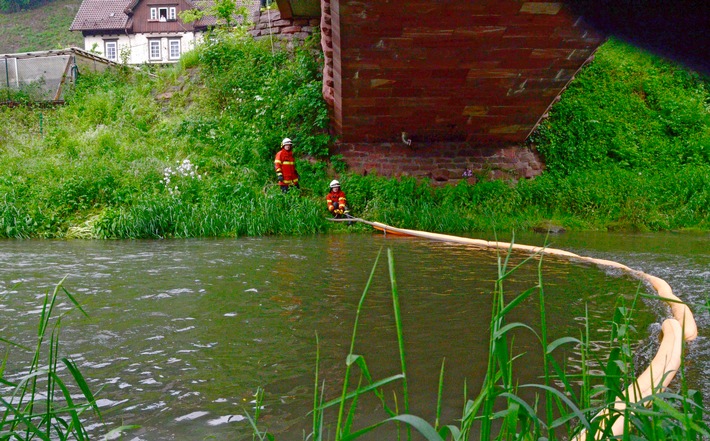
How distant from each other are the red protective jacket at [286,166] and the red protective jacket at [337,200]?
105 centimetres

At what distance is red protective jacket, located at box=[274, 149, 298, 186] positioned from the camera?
40.8 ft

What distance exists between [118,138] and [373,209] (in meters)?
6.22

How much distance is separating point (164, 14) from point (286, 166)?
3111 cm

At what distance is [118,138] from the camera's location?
14.3 m

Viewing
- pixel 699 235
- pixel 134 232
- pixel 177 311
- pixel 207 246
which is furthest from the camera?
pixel 699 235

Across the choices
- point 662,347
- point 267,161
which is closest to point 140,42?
point 267,161

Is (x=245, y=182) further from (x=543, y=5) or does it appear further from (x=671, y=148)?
(x=671, y=148)

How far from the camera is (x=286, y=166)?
1266 cm

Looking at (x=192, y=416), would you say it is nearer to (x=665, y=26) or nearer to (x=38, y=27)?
(x=665, y=26)

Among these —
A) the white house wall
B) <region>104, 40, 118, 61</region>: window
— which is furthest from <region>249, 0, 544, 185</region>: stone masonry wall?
<region>104, 40, 118, 61</region>: window

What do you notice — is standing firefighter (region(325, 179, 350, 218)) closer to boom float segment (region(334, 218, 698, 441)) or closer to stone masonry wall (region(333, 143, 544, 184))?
stone masonry wall (region(333, 143, 544, 184))

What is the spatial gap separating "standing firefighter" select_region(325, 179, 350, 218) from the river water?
10.4ft

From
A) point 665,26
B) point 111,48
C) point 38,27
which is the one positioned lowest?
point 665,26

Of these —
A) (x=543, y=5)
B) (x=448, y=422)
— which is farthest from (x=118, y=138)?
(x=448, y=422)
